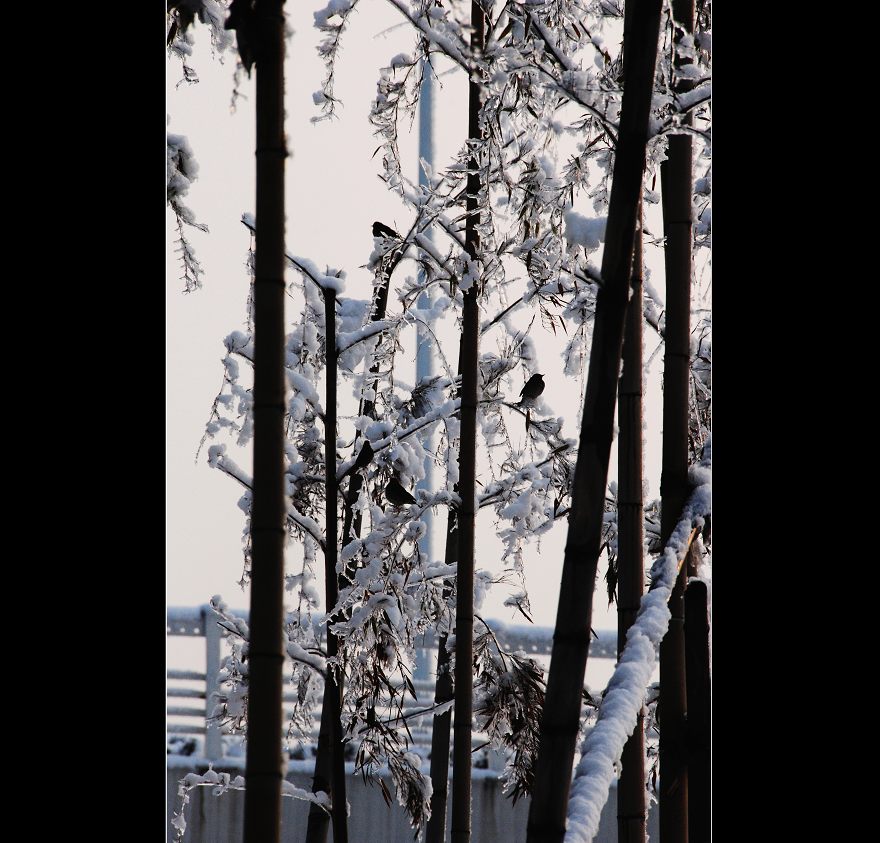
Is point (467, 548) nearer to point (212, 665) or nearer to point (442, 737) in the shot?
point (442, 737)

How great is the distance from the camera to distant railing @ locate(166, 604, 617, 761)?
176 centimetres

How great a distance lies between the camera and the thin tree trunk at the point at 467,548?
178 centimetres

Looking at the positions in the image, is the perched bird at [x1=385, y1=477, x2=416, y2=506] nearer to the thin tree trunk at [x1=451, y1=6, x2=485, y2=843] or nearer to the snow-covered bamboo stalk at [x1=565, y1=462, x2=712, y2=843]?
the thin tree trunk at [x1=451, y1=6, x2=485, y2=843]

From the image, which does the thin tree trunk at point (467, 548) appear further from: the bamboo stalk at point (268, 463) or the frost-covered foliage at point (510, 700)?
the bamboo stalk at point (268, 463)

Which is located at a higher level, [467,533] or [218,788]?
[467,533]

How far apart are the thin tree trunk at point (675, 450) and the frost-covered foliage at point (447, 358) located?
3.2 inches

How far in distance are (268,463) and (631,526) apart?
0.55 meters

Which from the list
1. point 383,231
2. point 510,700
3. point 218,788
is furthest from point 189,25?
point 510,700

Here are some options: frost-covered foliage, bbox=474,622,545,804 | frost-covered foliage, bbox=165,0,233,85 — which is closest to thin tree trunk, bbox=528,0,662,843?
frost-covered foliage, bbox=165,0,233,85

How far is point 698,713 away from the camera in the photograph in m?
1.22

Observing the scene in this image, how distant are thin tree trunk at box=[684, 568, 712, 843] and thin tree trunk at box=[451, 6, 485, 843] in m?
0.59

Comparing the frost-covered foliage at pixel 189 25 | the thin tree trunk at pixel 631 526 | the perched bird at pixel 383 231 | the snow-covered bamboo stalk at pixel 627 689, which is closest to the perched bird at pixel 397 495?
the perched bird at pixel 383 231
